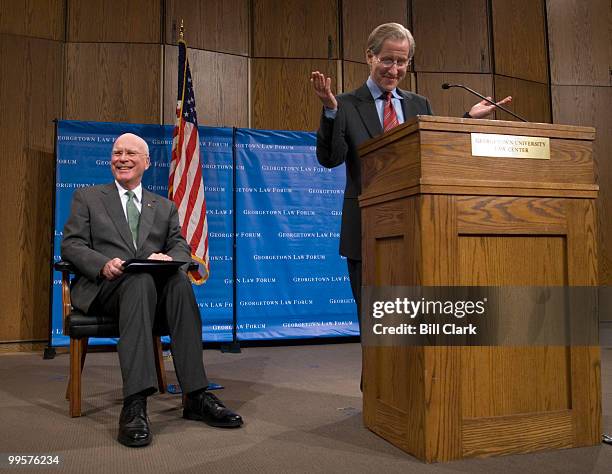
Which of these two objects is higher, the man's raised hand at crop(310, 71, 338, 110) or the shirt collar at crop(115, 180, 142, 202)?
the man's raised hand at crop(310, 71, 338, 110)

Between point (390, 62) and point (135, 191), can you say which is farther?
point (135, 191)

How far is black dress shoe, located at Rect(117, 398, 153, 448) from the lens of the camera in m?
1.83

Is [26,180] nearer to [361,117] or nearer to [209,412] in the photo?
[209,412]

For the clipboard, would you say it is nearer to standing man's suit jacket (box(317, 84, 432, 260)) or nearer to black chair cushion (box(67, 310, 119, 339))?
black chair cushion (box(67, 310, 119, 339))

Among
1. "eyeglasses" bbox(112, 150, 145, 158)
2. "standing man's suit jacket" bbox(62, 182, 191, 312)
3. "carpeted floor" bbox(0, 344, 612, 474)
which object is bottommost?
"carpeted floor" bbox(0, 344, 612, 474)

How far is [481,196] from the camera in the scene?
1670 mm

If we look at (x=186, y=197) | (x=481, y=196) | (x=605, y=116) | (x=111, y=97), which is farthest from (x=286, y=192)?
(x=605, y=116)

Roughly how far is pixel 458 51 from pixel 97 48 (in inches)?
129

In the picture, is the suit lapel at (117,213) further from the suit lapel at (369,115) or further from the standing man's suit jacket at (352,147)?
the suit lapel at (369,115)

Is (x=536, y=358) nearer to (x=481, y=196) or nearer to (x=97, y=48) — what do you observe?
(x=481, y=196)

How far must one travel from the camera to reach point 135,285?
6.94 ft

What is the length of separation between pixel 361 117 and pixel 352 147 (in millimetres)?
130

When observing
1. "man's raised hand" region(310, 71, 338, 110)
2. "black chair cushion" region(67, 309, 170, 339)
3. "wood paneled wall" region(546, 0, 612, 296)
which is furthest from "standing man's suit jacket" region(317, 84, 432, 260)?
"wood paneled wall" region(546, 0, 612, 296)

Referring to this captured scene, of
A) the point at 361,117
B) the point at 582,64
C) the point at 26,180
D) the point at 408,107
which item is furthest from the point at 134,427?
the point at 582,64
